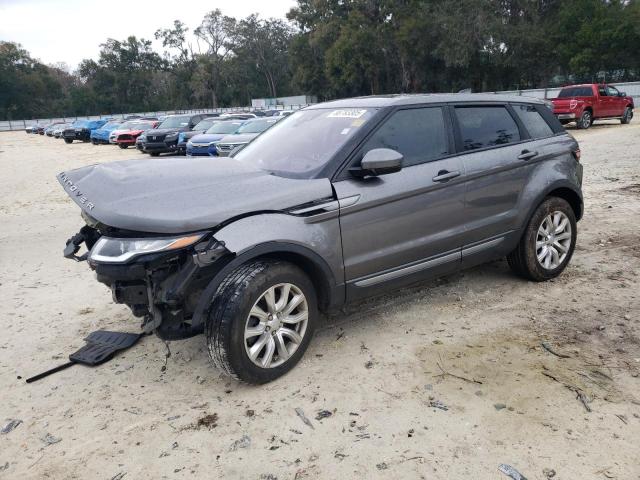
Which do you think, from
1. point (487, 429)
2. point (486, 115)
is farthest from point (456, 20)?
point (487, 429)

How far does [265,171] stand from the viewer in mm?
3936

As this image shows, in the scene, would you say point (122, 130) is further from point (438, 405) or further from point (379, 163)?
point (438, 405)

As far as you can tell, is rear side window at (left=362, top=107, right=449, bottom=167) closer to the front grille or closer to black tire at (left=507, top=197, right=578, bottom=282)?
black tire at (left=507, top=197, right=578, bottom=282)

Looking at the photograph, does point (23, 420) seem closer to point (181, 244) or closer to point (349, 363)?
point (181, 244)

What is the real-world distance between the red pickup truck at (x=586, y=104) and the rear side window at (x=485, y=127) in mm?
17143

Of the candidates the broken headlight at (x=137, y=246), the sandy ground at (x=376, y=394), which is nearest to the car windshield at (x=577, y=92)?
the sandy ground at (x=376, y=394)

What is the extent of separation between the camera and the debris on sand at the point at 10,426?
3.13 meters

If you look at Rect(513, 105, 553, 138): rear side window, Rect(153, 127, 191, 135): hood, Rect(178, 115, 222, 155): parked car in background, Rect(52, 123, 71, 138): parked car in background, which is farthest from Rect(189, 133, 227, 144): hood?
Rect(52, 123, 71, 138): parked car in background

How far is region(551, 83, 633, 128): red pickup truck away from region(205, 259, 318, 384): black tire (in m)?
19.6

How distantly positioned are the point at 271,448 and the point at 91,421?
1.16 metres

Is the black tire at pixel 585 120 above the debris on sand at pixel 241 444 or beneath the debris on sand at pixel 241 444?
above

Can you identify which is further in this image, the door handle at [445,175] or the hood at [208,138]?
the hood at [208,138]

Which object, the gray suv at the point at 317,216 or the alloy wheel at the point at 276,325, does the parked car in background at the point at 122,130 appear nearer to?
the gray suv at the point at 317,216

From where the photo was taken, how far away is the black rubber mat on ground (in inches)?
151
